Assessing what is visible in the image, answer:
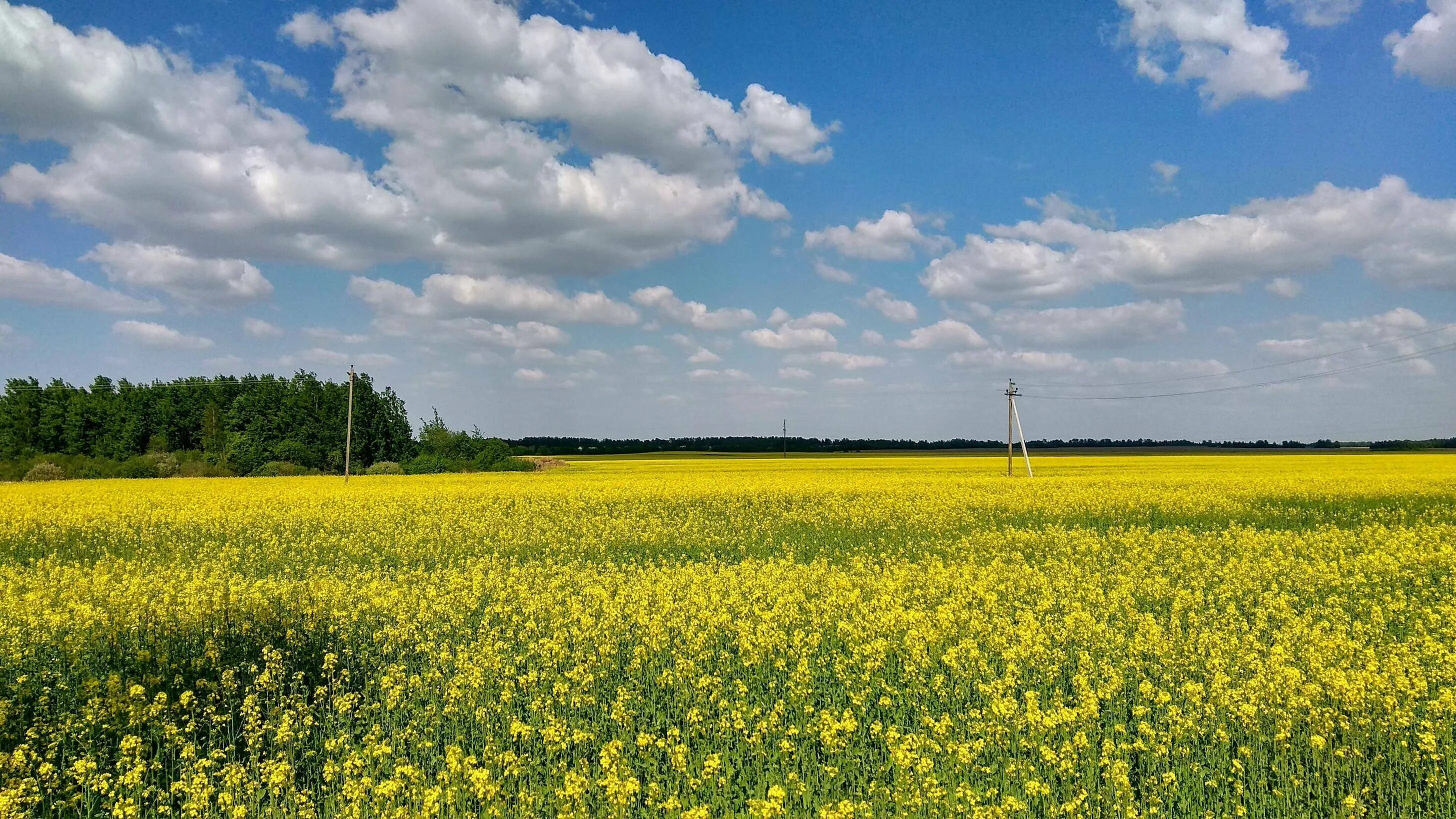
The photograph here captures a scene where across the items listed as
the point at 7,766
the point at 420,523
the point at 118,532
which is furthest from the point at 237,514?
the point at 7,766

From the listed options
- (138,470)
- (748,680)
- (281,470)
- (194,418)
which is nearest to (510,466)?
(281,470)

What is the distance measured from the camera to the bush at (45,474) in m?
49.9

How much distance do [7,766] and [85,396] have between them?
96.4 m

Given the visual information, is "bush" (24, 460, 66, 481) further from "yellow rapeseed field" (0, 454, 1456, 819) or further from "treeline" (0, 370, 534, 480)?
"yellow rapeseed field" (0, 454, 1456, 819)

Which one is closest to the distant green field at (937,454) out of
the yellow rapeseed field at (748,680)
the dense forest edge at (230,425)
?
the dense forest edge at (230,425)

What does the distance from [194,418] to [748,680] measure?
92.0 m

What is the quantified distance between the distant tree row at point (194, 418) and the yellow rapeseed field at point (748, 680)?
61.9 meters

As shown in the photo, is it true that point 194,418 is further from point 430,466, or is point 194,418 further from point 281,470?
point 430,466

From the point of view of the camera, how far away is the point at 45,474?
166 feet

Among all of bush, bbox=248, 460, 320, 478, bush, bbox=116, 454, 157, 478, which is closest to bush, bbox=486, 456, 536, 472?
bush, bbox=248, 460, 320, 478

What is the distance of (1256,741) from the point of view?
21.4 ft

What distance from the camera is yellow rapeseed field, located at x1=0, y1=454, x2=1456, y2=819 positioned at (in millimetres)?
5754

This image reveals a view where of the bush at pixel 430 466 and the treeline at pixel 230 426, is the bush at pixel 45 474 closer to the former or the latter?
the treeline at pixel 230 426

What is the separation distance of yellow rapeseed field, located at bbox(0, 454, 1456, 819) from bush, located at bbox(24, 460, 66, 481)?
42.7 meters
